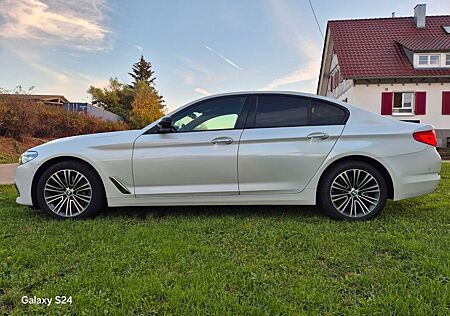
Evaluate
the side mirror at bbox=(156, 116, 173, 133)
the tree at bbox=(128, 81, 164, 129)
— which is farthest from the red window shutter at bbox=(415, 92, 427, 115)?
the tree at bbox=(128, 81, 164, 129)

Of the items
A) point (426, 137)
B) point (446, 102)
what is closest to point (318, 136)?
point (426, 137)

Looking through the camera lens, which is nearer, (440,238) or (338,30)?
(440,238)

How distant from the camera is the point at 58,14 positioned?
10992mm

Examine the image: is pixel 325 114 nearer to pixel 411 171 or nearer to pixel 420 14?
pixel 411 171

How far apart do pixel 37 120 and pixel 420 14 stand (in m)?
24.0

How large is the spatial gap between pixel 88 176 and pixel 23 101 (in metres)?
12.3

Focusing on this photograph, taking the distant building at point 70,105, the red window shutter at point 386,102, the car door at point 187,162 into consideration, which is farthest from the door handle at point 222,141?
→ the red window shutter at point 386,102

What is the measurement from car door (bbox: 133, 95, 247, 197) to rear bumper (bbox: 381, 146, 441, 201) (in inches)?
64.4

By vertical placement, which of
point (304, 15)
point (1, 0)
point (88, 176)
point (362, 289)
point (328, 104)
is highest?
point (304, 15)

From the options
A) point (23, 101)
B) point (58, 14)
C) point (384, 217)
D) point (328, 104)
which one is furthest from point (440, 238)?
point (23, 101)

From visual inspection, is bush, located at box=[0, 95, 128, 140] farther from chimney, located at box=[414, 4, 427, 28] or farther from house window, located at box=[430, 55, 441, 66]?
chimney, located at box=[414, 4, 427, 28]

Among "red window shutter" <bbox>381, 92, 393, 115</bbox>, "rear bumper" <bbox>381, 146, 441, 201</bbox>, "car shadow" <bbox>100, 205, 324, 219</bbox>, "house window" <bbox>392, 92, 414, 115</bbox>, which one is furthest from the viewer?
"house window" <bbox>392, 92, 414, 115</bbox>

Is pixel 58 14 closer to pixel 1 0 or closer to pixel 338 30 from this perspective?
pixel 1 0

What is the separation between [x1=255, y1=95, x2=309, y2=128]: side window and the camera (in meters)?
3.59
